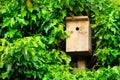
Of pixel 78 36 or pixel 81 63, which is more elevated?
pixel 78 36

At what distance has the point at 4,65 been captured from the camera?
13.5ft

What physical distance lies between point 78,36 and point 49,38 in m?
0.31

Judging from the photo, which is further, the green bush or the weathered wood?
the weathered wood

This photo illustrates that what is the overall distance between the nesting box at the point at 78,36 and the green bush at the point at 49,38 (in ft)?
0.25

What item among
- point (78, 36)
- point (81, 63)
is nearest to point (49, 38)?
point (78, 36)

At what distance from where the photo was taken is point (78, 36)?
4.42 m

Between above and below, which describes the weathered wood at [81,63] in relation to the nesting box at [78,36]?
below

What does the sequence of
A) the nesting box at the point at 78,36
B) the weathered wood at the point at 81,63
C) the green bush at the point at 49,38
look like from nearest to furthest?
1. the green bush at the point at 49,38
2. the nesting box at the point at 78,36
3. the weathered wood at the point at 81,63

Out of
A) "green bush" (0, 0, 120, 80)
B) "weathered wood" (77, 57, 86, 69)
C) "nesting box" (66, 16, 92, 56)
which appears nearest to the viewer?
"green bush" (0, 0, 120, 80)

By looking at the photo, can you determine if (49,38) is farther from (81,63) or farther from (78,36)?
(81,63)

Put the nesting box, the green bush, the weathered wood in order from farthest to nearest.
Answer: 1. the weathered wood
2. the nesting box
3. the green bush

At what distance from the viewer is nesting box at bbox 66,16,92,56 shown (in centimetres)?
436

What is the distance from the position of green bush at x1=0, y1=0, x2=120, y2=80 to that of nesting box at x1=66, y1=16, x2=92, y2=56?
0.08 m

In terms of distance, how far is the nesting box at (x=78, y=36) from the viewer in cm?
436
